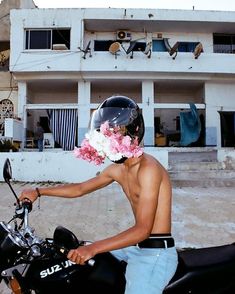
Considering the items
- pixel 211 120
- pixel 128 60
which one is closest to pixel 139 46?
pixel 128 60

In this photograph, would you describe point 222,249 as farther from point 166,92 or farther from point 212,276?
point 166,92

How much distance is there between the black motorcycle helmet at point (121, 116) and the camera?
1.63 metres

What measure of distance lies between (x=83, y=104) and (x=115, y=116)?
15.3 meters

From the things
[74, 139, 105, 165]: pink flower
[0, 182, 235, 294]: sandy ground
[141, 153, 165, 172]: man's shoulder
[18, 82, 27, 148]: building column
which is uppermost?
[18, 82, 27, 148]: building column

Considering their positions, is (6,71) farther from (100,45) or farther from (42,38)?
(100,45)

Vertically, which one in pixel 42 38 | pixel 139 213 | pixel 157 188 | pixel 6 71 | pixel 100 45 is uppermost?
pixel 100 45

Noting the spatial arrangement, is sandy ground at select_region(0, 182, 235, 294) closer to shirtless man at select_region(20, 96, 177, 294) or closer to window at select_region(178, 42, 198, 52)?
shirtless man at select_region(20, 96, 177, 294)

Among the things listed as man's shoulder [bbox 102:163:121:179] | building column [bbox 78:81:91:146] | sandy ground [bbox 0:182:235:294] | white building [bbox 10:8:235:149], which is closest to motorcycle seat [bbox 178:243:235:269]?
man's shoulder [bbox 102:163:121:179]

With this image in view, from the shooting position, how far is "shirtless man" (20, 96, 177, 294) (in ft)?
5.01

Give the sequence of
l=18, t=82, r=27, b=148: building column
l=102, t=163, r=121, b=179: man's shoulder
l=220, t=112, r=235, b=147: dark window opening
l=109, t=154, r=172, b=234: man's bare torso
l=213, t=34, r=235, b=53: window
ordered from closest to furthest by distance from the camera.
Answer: l=109, t=154, r=172, b=234: man's bare torso
l=102, t=163, r=121, b=179: man's shoulder
l=18, t=82, r=27, b=148: building column
l=220, t=112, r=235, b=147: dark window opening
l=213, t=34, r=235, b=53: window

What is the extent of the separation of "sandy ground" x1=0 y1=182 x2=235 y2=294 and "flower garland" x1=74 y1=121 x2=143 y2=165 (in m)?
2.11

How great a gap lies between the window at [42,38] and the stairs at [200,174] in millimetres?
9111

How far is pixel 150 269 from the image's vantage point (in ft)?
5.31

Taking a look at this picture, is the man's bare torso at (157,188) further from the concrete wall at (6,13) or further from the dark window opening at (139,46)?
the concrete wall at (6,13)
